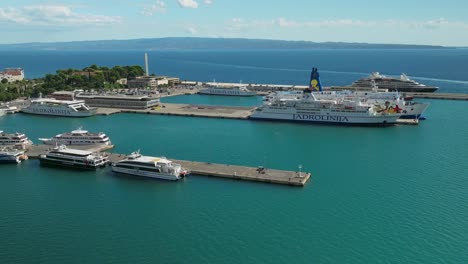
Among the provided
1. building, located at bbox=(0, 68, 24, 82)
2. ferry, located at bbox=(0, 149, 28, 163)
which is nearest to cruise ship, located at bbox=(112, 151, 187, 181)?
ferry, located at bbox=(0, 149, 28, 163)

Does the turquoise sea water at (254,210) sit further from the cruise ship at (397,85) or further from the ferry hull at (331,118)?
the cruise ship at (397,85)

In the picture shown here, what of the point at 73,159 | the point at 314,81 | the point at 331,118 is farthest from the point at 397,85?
the point at 73,159

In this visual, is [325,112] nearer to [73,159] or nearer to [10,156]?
[73,159]

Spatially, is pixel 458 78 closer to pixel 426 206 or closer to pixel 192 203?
pixel 426 206

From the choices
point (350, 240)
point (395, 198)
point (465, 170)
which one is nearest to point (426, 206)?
point (395, 198)

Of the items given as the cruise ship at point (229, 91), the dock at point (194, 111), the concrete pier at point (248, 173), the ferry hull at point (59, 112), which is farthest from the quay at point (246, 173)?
the cruise ship at point (229, 91)
